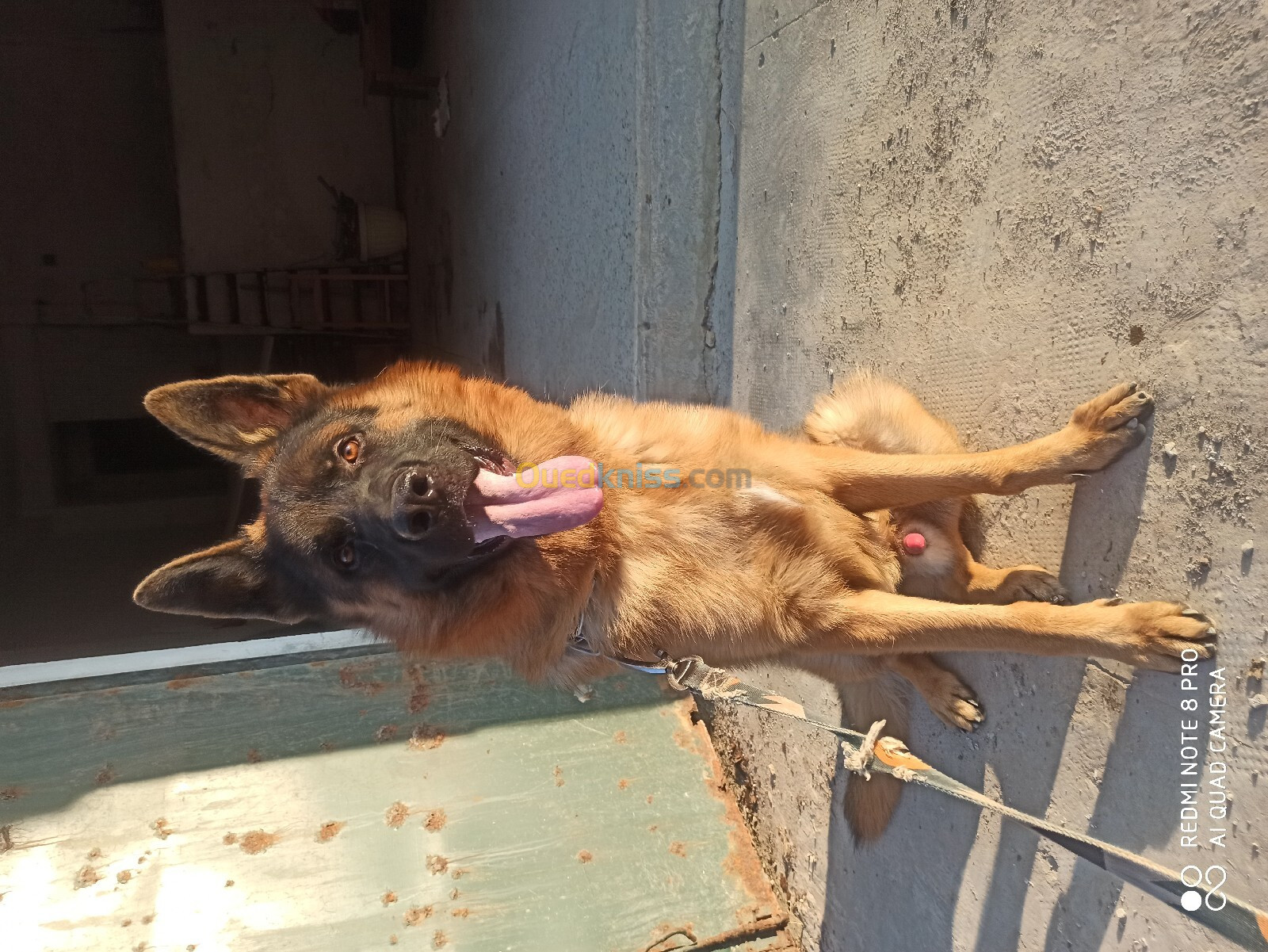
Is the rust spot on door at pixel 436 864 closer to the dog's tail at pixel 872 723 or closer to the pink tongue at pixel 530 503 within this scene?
the dog's tail at pixel 872 723

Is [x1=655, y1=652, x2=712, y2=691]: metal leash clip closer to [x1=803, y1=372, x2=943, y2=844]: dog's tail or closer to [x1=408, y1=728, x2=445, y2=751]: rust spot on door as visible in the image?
[x1=803, y1=372, x2=943, y2=844]: dog's tail

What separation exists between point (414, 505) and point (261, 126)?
32.6ft

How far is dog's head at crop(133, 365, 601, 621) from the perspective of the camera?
2285 millimetres

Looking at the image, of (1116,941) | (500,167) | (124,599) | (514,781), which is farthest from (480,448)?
(124,599)

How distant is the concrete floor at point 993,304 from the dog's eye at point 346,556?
7.57 feet

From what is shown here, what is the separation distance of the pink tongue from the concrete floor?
1.61 meters

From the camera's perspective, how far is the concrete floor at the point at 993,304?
2.04 m

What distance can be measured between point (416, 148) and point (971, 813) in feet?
31.4

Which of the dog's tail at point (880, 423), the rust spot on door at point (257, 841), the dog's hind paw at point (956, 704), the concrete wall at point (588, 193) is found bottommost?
the rust spot on door at point (257, 841)

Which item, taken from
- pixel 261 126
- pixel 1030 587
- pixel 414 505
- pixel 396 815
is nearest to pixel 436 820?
pixel 396 815

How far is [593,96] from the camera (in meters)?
5.25

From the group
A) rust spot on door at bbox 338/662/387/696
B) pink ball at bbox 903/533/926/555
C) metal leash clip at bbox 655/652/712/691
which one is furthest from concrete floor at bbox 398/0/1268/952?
rust spot on door at bbox 338/662/387/696

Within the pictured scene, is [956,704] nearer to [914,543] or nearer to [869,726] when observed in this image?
[869,726]

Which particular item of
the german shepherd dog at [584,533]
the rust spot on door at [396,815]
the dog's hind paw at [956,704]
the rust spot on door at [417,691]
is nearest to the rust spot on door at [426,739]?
the rust spot on door at [417,691]
